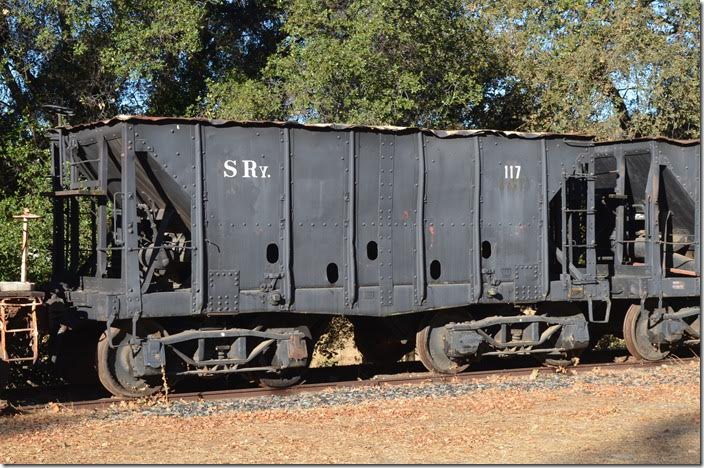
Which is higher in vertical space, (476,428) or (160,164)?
(160,164)

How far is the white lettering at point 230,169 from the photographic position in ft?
37.6

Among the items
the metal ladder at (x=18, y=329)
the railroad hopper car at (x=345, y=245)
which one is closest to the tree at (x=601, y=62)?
the railroad hopper car at (x=345, y=245)

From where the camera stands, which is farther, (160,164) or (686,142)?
(686,142)

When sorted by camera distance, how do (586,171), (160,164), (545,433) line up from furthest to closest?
(586,171) < (160,164) < (545,433)

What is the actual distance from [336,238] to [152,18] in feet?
31.1

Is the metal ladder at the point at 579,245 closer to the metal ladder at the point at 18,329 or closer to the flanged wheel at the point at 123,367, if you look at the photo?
the flanged wheel at the point at 123,367

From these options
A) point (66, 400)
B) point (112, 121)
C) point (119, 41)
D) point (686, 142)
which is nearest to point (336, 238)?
point (112, 121)

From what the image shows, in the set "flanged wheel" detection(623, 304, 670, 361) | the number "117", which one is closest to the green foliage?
the number "117"

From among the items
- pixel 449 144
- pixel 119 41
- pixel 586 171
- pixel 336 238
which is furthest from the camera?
pixel 119 41

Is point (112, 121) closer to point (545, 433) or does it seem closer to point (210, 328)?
point (210, 328)

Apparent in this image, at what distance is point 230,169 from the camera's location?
1148 cm

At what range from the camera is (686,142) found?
14.6m

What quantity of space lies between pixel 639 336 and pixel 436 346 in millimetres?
3678

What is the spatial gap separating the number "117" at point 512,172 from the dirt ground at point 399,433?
345 cm
